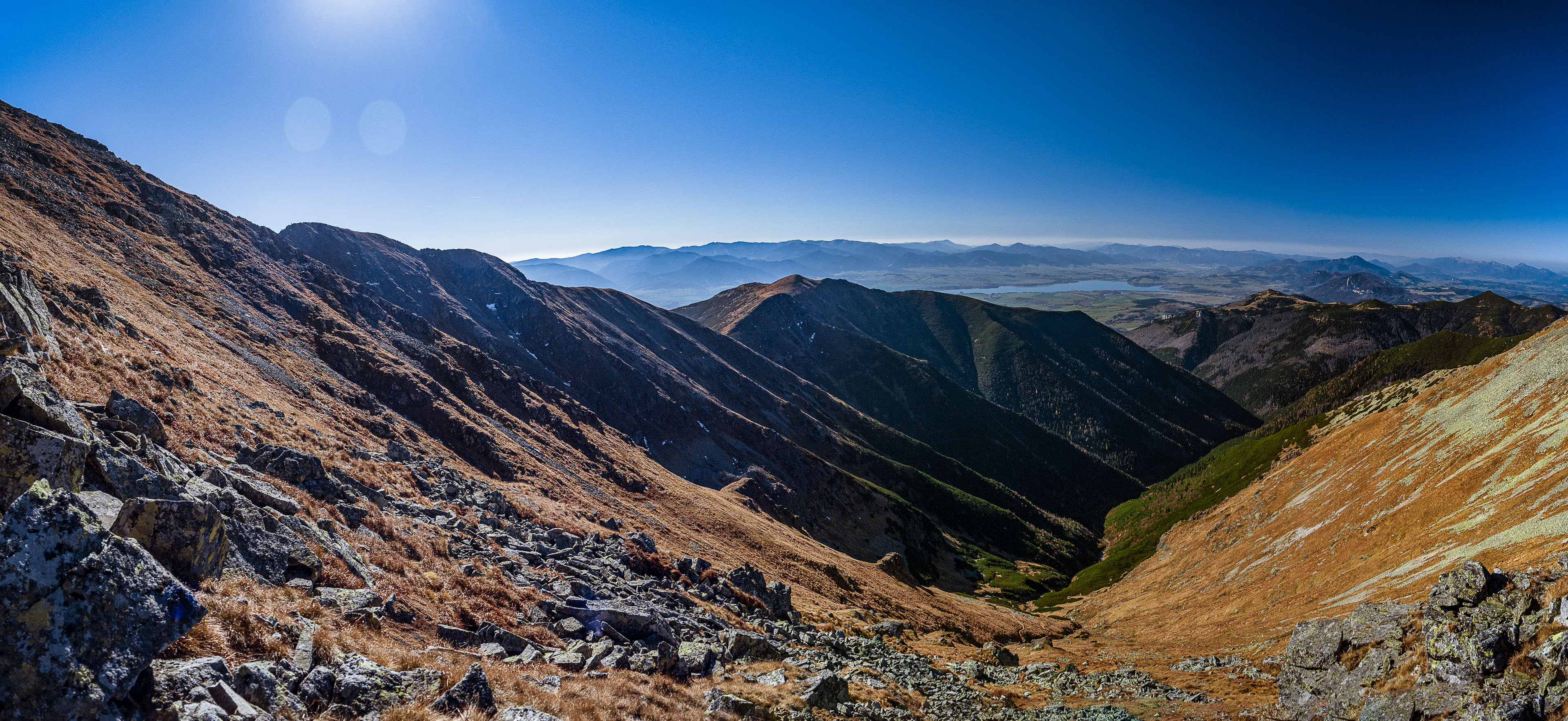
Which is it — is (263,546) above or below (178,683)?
below

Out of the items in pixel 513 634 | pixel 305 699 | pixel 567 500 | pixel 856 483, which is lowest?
pixel 856 483

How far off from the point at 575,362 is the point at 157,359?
93581 millimetres

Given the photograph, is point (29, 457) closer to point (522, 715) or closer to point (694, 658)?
point (522, 715)

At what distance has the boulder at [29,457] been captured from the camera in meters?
10.8

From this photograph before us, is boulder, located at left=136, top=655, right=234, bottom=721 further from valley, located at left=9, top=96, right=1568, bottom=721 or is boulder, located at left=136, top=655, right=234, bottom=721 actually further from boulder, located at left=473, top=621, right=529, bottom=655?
boulder, located at left=473, top=621, right=529, bottom=655

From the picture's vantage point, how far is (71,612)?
775 centimetres

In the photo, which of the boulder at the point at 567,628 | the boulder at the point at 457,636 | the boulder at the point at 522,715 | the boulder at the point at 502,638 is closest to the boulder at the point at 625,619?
the boulder at the point at 567,628

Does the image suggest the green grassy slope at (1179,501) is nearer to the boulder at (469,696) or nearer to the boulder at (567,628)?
the boulder at (567,628)

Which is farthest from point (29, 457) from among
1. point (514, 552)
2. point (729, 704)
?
point (514, 552)

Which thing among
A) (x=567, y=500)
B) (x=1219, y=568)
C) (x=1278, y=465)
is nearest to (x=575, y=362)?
(x=567, y=500)

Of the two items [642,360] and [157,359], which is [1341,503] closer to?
[157,359]

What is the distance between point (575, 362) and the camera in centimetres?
12419

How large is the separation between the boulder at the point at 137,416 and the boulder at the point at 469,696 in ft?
53.5

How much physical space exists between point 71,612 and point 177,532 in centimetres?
513
